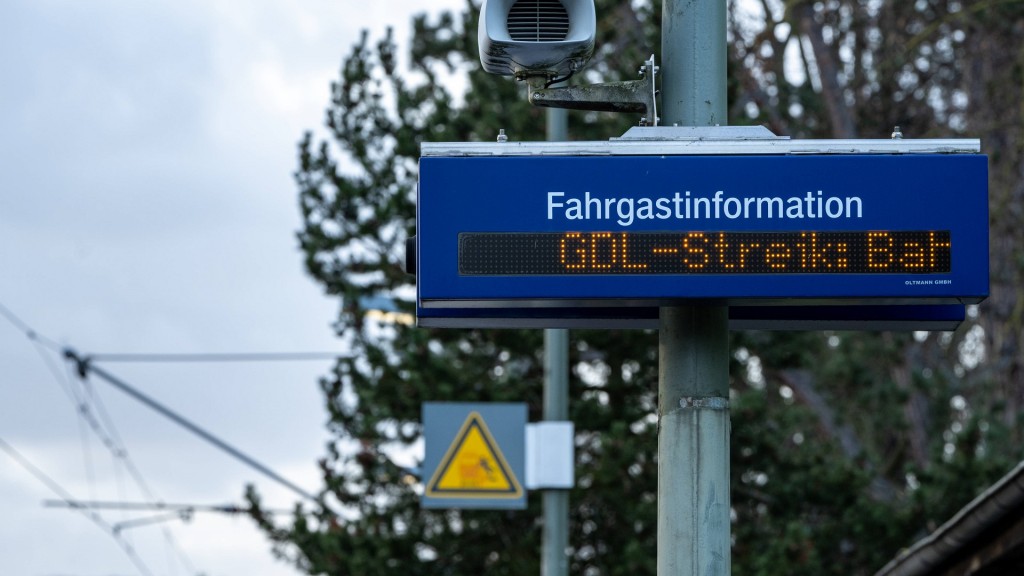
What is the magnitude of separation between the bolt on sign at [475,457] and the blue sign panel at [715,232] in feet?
22.8

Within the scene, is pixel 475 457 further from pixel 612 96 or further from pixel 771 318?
pixel 612 96

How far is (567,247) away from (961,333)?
23.1 metres

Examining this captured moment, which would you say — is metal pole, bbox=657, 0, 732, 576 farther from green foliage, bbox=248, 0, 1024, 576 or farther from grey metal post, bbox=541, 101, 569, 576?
green foliage, bbox=248, 0, 1024, 576

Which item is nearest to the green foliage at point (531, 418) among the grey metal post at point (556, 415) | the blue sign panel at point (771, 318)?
the grey metal post at point (556, 415)

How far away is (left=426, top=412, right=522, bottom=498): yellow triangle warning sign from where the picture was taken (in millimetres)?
12438

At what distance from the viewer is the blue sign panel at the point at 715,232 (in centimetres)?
549

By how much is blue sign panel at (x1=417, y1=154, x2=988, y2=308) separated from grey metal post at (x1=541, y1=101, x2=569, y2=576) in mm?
7301

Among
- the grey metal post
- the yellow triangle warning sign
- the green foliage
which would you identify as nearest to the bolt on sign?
the yellow triangle warning sign

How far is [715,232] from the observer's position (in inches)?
217

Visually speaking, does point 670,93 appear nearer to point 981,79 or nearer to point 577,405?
point 577,405

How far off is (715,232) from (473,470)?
7164 millimetres

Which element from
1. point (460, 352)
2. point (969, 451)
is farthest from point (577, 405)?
point (969, 451)

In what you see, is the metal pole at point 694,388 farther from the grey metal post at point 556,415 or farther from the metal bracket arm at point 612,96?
the grey metal post at point 556,415

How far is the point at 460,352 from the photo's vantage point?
18391mm
